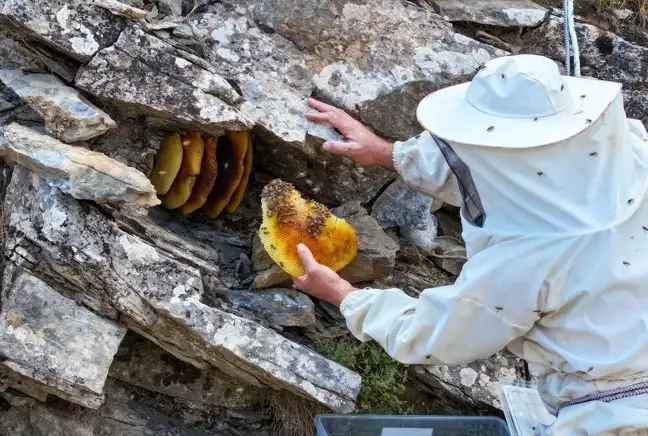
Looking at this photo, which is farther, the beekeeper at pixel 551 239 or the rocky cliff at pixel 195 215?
the rocky cliff at pixel 195 215

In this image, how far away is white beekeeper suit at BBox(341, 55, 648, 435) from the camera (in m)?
2.18

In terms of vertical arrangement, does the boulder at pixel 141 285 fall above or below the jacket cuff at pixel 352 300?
below

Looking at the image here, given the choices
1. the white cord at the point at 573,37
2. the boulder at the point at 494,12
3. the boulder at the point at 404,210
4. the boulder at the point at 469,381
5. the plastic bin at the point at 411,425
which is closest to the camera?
the plastic bin at the point at 411,425

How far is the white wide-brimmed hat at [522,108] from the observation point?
2.15 m

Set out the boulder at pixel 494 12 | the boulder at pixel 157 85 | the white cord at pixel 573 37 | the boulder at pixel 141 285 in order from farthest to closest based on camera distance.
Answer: the boulder at pixel 494 12 < the white cord at pixel 573 37 < the boulder at pixel 157 85 < the boulder at pixel 141 285

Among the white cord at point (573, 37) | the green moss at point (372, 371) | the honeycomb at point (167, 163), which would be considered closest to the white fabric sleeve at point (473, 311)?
the green moss at point (372, 371)

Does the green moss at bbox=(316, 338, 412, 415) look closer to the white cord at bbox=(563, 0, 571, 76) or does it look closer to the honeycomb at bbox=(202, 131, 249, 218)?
the honeycomb at bbox=(202, 131, 249, 218)

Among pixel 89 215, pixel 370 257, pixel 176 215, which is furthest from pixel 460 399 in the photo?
pixel 89 215

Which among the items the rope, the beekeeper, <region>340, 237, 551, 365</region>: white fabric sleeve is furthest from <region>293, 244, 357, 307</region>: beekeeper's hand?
the rope

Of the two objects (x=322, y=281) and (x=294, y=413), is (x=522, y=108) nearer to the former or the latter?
(x=322, y=281)

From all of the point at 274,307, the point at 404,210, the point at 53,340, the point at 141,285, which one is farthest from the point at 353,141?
the point at 53,340

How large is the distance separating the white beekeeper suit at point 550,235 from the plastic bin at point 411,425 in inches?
42.1

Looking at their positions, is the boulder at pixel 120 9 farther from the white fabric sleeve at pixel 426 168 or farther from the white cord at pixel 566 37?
the white cord at pixel 566 37

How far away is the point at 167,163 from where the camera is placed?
3506mm
